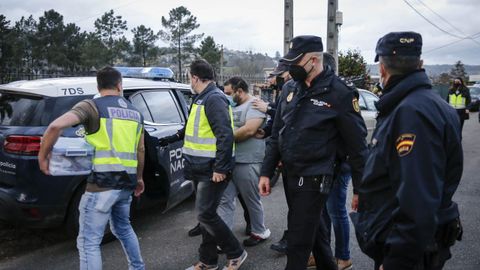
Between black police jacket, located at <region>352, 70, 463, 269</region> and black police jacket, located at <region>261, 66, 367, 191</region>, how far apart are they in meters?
0.81

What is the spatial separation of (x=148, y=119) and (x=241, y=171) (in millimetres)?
1318

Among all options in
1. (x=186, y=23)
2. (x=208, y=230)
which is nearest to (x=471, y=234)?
(x=208, y=230)

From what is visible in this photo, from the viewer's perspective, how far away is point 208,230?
3.63 m

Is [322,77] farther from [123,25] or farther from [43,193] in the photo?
[123,25]

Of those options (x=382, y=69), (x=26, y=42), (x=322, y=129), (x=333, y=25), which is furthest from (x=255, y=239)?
(x=26, y=42)

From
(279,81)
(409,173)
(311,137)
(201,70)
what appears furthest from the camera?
(279,81)

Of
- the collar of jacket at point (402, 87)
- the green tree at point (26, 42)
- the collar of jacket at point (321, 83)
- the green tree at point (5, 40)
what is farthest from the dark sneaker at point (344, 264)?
the green tree at point (26, 42)

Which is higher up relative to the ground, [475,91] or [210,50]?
[210,50]

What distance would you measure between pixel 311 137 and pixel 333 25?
1158cm

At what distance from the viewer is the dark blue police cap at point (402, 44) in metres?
1.94

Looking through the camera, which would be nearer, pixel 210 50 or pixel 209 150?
pixel 209 150

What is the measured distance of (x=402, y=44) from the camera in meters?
1.94

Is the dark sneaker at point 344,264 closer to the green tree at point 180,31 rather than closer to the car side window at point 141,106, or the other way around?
the car side window at point 141,106

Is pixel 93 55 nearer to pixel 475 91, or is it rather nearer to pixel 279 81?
pixel 475 91
